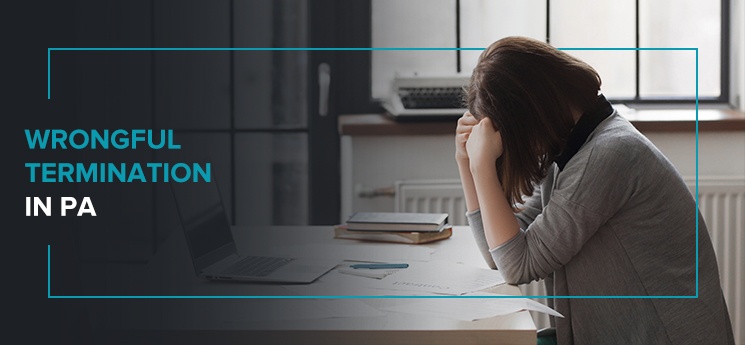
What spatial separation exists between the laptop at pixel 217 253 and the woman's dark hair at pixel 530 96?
38cm

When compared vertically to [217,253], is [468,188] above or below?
above

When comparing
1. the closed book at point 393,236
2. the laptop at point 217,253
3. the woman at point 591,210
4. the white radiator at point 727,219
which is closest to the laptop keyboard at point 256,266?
the laptop at point 217,253

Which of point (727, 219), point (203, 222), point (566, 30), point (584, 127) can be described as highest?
point (566, 30)

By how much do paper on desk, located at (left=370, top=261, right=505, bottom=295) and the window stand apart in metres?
1.24

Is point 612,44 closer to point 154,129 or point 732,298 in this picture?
point 732,298

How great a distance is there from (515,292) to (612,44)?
1536 mm

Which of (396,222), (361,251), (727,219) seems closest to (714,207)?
(727,219)

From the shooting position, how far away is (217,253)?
1.63 metres

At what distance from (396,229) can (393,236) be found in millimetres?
20

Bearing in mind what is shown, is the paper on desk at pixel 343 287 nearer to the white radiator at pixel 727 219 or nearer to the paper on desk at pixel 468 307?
the paper on desk at pixel 468 307

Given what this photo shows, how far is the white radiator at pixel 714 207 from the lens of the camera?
2.59 metres

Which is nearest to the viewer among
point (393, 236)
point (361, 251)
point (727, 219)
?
point (361, 251)

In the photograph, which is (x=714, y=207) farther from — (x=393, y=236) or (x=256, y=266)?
(x=256, y=266)

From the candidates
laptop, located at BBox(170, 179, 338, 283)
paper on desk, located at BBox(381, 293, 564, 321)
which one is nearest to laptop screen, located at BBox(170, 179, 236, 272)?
laptop, located at BBox(170, 179, 338, 283)
